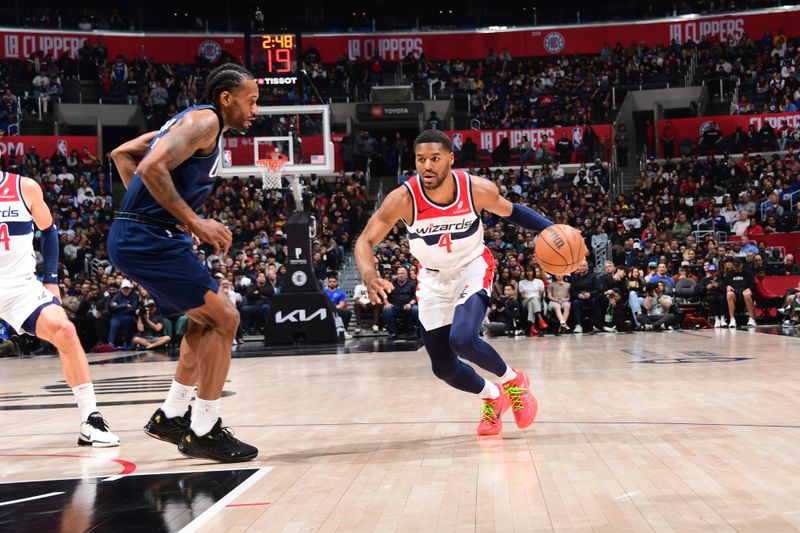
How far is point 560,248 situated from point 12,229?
3.82m

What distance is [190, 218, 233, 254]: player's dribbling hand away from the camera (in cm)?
472

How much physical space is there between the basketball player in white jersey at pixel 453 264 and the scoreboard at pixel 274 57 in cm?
1201

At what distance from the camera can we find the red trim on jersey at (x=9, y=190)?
251 inches

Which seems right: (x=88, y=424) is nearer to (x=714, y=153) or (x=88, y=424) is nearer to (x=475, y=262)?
(x=475, y=262)

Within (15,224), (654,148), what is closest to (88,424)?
(15,224)

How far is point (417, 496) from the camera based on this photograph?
4145mm

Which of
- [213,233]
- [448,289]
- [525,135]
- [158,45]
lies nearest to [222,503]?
[213,233]

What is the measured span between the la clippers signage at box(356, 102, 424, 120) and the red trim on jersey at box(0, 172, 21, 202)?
24458 millimetres

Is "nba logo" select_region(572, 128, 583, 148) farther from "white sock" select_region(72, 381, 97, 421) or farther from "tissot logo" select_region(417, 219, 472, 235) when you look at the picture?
"white sock" select_region(72, 381, 97, 421)

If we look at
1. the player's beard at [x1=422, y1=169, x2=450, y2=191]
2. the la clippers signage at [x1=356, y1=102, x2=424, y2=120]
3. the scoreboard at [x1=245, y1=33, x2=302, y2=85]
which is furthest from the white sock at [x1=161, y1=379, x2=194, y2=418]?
the la clippers signage at [x1=356, y1=102, x2=424, y2=120]

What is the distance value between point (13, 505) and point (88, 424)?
186 centimetres

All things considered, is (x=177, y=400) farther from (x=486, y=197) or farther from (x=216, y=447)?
(x=486, y=197)

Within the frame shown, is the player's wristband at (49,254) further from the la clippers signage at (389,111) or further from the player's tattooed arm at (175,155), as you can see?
the la clippers signage at (389,111)

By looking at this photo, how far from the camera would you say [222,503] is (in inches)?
160
